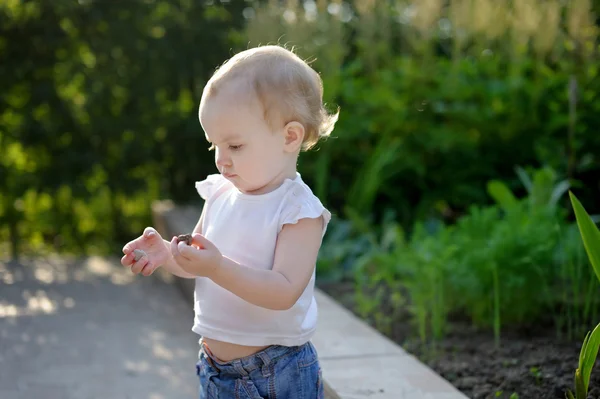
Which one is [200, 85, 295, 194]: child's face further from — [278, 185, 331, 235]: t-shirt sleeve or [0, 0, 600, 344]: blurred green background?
[0, 0, 600, 344]: blurred green background

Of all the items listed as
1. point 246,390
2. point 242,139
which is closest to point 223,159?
point 242,139

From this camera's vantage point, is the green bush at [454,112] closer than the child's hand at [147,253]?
No

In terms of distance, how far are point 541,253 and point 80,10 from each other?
4148mm

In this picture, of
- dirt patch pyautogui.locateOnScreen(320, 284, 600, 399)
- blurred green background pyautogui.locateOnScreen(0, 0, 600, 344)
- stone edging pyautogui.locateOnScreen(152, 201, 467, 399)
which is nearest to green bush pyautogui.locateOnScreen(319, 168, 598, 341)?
dirt patch pyautogui.locateOnScreen(320, 284, 600, 399)

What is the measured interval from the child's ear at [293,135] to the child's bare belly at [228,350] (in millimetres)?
433

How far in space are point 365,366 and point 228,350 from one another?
2.91 ft

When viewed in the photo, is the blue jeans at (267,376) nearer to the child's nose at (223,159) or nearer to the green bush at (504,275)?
the child's nose at (223,159)

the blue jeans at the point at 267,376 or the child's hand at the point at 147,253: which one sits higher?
the child's hand at the point at 147,253

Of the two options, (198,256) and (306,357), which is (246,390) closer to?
(306,357)

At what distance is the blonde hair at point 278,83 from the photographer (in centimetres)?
159

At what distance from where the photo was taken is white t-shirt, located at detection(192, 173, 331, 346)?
5.37 ft

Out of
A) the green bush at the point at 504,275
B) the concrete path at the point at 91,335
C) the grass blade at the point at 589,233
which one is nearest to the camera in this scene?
the grass blade at the point at 589,233

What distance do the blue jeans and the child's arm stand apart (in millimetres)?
169

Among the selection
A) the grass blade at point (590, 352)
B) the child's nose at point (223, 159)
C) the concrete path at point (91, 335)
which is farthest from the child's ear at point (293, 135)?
the concrete path at point (91, 335)
